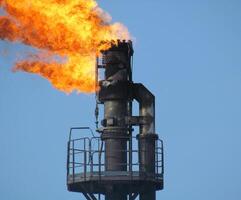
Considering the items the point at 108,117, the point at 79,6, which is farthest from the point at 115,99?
the point at 79,6

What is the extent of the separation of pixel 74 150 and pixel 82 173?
3.89 feet

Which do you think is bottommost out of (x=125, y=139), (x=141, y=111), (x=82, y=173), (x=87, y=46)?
(x=82, y=173)

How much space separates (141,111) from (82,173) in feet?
14.4

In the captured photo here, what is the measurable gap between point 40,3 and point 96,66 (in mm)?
4176

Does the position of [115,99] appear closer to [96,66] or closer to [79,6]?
[96,66]

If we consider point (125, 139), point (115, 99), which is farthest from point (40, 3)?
point (125, 139)

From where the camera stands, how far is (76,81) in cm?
2502

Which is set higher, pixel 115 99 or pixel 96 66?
pixel 96 66

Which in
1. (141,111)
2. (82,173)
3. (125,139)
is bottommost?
(82,173)

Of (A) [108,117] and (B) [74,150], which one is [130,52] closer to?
(A) [108,117]

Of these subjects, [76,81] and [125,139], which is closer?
[125,139]

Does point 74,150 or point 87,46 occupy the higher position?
point 87,46

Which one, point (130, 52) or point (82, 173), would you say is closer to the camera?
point (82, 173)

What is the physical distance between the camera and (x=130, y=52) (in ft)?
80.7
